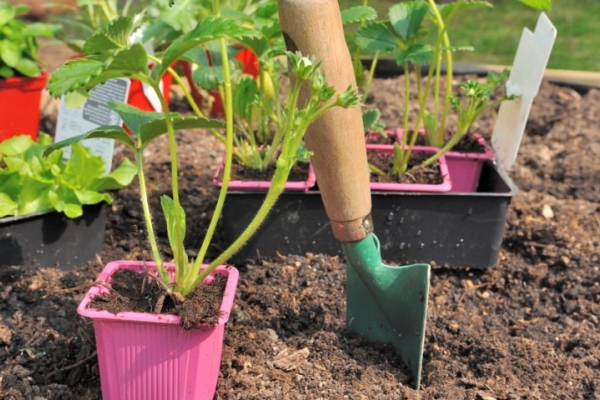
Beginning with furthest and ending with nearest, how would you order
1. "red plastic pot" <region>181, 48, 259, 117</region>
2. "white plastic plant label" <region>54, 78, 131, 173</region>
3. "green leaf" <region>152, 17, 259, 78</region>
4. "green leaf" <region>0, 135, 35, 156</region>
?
"red plastic pot" <region>181, 48, 259, 117</region>, "white plastic plant label" <region>54, 78, 131, 173</region>, "green leaf" <region>0, 135, 35, 156</region>, "green leaf" <region>152, 17, 259, 78</region>

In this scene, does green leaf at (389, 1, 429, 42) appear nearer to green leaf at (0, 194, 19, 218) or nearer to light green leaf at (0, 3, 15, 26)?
green leaf at (0, 194, 19, 218)

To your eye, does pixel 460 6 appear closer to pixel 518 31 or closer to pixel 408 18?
pixel 408 18

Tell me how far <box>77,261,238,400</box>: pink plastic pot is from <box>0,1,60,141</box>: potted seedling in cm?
104

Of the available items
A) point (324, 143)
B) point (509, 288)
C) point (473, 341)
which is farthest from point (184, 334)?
point (509, 288)

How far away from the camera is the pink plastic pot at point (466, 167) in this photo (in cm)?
175

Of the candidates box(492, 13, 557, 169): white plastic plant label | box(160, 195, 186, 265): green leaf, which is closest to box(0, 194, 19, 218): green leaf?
box(160, 195, 186, 265): green leaf

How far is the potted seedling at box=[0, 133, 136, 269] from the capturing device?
5.02ft

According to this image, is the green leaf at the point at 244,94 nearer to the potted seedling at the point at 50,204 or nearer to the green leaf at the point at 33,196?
the potted seedling at the point at 50,204

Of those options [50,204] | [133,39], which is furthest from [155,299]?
[133,39]

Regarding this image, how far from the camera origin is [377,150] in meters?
1.78

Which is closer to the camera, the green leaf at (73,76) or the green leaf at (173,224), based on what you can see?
the green leaf at (73,76)

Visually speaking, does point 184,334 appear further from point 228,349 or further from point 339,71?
point 339,71

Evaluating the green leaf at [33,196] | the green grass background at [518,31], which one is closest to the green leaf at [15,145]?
the green leaf at [33,196]

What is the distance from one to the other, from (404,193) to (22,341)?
0.80 metres
